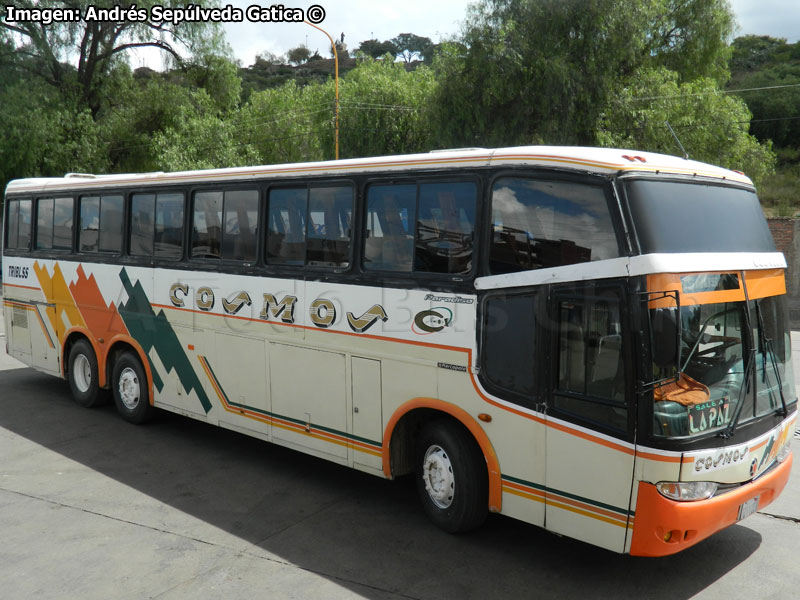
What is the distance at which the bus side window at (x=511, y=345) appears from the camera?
5.45 metres

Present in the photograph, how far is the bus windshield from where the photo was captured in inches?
188

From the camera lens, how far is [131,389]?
32.2 feet

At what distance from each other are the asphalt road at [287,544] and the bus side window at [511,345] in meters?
1.38

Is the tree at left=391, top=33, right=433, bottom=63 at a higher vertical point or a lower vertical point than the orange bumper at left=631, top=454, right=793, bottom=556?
higher

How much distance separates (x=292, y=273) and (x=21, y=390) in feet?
22.6

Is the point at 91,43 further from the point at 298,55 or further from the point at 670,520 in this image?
the point at 298,55

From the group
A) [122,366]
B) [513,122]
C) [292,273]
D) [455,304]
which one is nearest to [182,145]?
[513,122]

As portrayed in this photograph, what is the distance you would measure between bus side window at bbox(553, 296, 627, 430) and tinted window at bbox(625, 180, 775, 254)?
21.5 inches

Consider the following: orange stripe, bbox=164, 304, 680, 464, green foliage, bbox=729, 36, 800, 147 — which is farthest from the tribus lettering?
green foliage, bbox=729, 36, 800, 147

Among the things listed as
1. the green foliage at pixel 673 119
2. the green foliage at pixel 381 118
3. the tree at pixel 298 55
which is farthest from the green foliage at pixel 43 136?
the tree at pixel 298 55

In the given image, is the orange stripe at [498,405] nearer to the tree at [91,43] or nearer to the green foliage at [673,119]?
the green foliage at [673,119]

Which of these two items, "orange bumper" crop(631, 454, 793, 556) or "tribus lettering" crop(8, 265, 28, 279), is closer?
"orange bumper" crop(631, 454, 793, 556)

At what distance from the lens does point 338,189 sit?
6988mm

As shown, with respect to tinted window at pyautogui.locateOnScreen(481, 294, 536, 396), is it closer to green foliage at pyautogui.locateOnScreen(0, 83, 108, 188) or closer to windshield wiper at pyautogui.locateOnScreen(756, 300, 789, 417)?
windshield wiper at pyautogui.locateOnScreen(756, 300, 789, 417)
